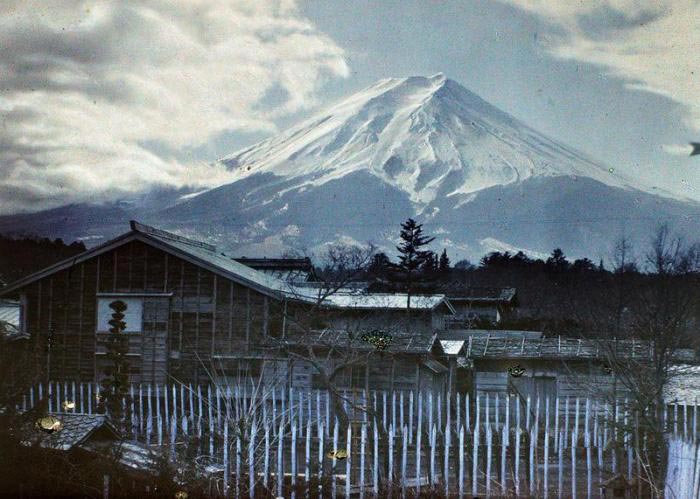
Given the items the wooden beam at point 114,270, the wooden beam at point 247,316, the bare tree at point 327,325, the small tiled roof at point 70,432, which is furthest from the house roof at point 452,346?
the small tiled roof at point 70,432

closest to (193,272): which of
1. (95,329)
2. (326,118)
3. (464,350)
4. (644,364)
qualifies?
(95,329)

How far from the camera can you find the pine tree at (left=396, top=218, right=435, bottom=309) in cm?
942

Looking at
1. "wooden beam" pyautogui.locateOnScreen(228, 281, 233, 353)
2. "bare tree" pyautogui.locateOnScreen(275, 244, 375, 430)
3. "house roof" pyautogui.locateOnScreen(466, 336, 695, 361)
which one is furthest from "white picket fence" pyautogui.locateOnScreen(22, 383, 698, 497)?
"house roof" pyautogui.locateOnScreen(466, 336, 695, 361)

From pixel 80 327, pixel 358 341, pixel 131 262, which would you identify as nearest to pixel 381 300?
pixel 358 341

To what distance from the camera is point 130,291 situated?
10312mm

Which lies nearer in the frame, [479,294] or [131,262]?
[131,262]

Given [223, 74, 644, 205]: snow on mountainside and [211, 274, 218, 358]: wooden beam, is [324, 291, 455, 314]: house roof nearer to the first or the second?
[211, 274, 218, 358]: wooden beam

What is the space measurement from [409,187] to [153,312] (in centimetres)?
1850

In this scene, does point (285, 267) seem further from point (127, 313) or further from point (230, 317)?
point (127, 313)

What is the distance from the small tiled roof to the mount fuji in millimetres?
8909

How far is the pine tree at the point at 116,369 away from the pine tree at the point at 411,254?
396 cm

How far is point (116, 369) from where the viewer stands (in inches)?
370

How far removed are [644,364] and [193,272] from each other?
612 centimetres

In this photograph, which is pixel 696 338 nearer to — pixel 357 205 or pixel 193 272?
pixel 193 272
